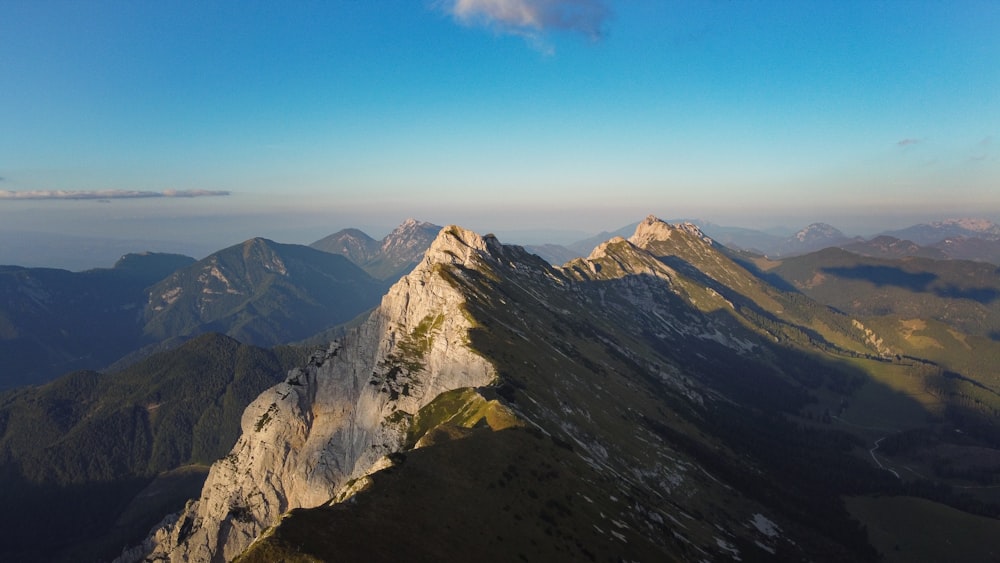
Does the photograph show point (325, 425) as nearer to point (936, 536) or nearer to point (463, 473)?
point (463, 473)

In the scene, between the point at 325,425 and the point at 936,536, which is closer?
the point at 325,425

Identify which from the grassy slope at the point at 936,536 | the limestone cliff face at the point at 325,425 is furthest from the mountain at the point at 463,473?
the grassy slope at the point at 936,536

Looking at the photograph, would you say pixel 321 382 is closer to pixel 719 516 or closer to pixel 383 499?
pixel 383 499

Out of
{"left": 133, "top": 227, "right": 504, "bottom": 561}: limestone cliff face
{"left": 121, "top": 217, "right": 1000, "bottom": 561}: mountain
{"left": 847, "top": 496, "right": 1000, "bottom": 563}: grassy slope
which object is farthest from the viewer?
{"left": 847, "top": 496, "right": 1000, "bottom": 563}: grassy slope

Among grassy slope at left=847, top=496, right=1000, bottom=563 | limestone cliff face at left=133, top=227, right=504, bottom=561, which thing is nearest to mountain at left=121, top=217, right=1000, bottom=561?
limestone cliff face at left=133, top=227, right=504, bottom=561

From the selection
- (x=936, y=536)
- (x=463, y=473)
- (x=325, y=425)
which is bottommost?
(x=936, y=536)

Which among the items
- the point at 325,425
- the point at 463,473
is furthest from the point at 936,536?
the point at 325,425

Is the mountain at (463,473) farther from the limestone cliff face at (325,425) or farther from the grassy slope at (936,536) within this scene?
the grassy slope at (936,536)

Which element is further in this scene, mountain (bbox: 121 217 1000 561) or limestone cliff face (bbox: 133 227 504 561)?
limestone cliff face (bbox: 133 227 504 561)

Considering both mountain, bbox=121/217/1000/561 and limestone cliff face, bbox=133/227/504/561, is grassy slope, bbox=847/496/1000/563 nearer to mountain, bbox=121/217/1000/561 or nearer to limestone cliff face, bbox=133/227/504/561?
mountain, bbox=121/217/1000/561
